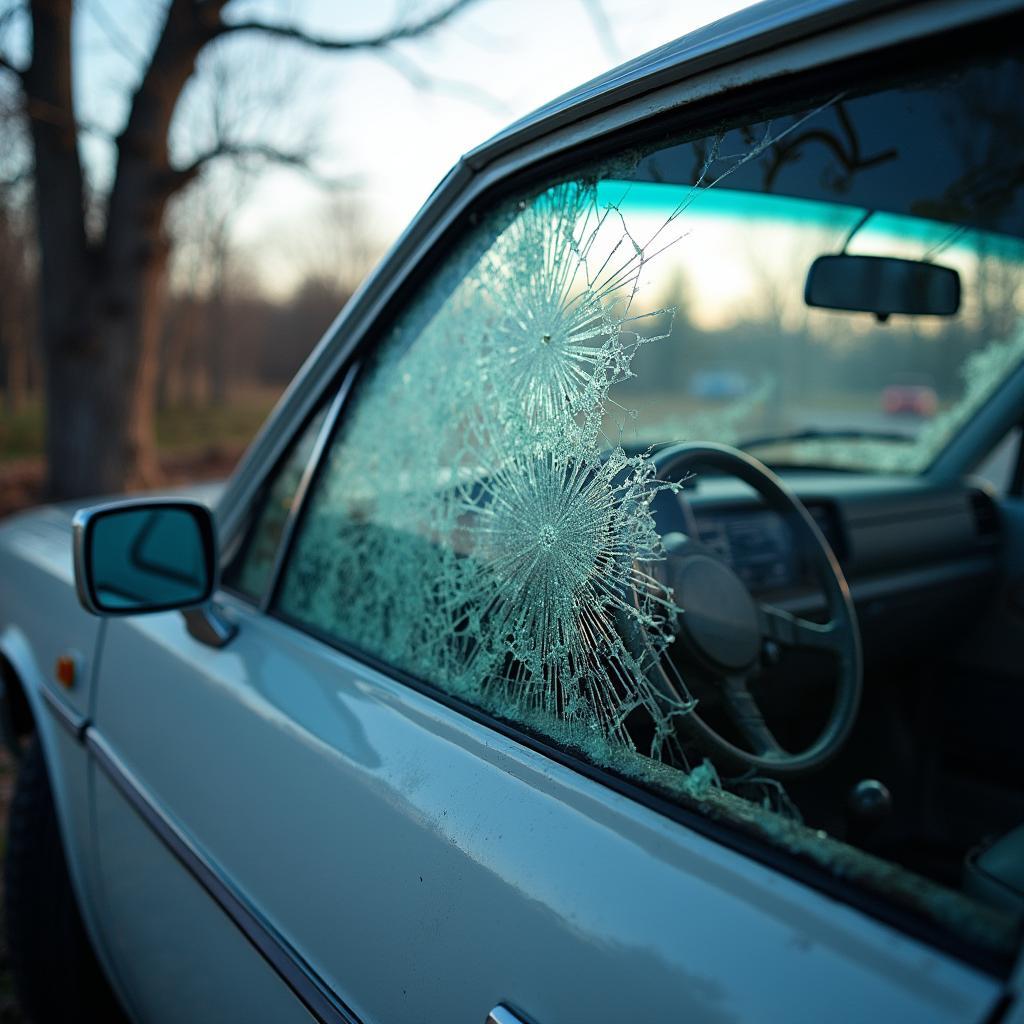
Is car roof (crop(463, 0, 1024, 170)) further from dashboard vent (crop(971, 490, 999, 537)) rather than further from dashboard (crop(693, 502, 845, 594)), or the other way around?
dashboard vent (crop(971, 490, 999, 537))

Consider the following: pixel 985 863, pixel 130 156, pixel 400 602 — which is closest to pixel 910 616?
pixel 985 863

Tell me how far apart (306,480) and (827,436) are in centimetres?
216

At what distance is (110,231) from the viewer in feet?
26.9

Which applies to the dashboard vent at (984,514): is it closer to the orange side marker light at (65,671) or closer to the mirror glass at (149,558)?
the mirror glass at (149,558)

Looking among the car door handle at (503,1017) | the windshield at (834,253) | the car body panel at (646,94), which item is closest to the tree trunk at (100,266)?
the windshield at (834,253)

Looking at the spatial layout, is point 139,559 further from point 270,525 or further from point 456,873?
point 456,873

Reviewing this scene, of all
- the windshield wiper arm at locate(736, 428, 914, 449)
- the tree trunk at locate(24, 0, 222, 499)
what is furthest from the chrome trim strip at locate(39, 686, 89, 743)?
the tree trunk at locate(24, 0, 222, 499)

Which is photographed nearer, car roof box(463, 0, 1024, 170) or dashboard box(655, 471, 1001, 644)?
car roof box(463, 0, 1024, 170)

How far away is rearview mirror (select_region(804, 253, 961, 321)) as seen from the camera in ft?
6.47

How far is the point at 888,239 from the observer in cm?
210

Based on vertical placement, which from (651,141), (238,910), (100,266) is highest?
(100,266)

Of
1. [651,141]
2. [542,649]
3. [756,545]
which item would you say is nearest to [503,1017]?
[542,649]

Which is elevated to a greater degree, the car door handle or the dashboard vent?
the dashboard vent

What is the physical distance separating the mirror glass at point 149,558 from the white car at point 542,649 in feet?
0.04
